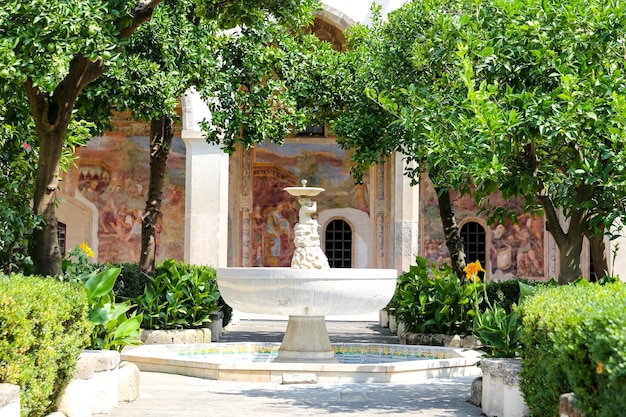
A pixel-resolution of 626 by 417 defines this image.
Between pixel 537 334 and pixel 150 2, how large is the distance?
14.4 feet

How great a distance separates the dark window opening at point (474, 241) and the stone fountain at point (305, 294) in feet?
51.8

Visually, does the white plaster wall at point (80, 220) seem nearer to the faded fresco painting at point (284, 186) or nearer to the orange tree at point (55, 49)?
the faded fresco painting at point (284, 186)

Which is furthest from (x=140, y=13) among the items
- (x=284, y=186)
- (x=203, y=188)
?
(x=284, y=186)

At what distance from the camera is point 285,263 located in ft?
83.5

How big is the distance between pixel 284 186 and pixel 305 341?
15519mm

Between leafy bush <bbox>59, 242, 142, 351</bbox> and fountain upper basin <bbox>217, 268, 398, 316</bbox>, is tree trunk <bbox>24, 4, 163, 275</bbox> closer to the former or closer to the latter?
leafy bush <bbox>59, 242, 142, 351</bbox>

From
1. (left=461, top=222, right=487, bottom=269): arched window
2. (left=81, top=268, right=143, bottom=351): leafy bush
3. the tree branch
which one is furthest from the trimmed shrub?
(left=461, top=222, right=487, bottom=269): arched window

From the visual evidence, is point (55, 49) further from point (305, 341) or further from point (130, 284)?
point (130, 284)

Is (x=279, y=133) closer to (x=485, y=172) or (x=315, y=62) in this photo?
(x=315, y=62)

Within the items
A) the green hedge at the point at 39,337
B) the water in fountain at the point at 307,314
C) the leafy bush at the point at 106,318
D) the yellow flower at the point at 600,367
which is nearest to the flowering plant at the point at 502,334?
the water in fountain at the point at 307,314

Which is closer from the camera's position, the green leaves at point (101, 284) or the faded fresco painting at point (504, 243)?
the green leaves at point (101, 284)

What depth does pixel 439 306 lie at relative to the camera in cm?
1325

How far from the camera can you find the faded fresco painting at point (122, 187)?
82.5 feet

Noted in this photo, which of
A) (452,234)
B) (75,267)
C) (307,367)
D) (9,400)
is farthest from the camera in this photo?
(452,234)
